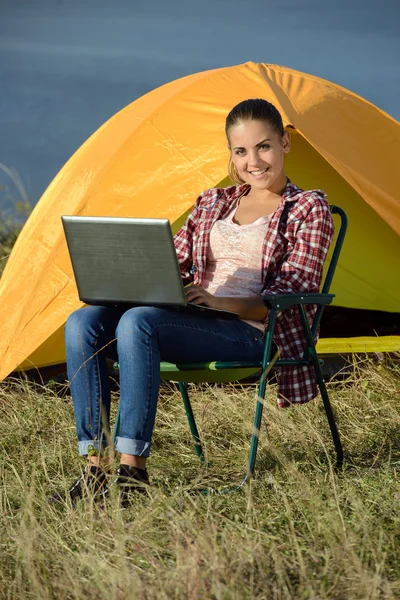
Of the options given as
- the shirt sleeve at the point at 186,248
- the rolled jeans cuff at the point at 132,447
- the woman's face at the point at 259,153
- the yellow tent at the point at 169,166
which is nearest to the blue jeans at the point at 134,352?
the rolled jeans cuff at the point at 132,447

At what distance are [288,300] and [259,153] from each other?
0.53 m

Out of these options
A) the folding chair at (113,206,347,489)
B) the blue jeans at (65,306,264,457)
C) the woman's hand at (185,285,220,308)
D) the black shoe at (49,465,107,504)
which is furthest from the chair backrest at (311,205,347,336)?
the black shoe at (49,465,107,504)

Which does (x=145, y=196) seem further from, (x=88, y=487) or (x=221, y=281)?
(x=88, y=487)

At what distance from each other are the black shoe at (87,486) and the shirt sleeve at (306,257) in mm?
711

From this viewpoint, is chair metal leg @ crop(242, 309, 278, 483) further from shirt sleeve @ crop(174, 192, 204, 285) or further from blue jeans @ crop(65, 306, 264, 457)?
shirt sleeve @ crop(174, 192, 204, 285)

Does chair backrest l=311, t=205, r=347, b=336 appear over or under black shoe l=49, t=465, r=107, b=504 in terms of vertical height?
over

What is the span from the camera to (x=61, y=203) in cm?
440

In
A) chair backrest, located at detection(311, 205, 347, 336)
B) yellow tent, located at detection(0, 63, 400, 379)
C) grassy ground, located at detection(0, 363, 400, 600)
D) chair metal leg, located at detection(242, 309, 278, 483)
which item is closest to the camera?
grassy ground, located at detection(0, 363, 400, 600)

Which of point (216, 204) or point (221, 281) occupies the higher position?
point (216, 204)

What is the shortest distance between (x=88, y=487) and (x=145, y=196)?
1.72 meters

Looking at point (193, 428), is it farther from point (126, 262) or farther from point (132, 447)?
point (126, 262)

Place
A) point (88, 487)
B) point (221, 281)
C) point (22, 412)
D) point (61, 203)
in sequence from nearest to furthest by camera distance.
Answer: point (88, 487) < point (221, 281) < point (22, 412) < point (61, 203)

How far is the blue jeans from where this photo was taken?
9.23 ft

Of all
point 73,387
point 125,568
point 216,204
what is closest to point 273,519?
point 125,568
